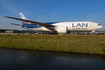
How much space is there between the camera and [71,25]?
30906mm

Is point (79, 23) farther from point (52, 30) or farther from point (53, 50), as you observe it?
point (53, 50)

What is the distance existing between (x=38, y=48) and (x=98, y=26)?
22.1 metres

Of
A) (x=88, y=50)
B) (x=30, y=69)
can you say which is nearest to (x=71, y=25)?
(x=88, y=50)

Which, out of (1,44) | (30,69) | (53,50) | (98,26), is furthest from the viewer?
(98,26)

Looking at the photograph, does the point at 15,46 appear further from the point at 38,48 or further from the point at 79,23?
the point at 79,23

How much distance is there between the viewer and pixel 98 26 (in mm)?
29344

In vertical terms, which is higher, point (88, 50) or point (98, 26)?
point (98, 26)

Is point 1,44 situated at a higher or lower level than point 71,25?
lower

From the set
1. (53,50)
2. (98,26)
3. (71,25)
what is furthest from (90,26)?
(53,50)

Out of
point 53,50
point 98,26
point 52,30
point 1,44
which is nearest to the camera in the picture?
point 53,50

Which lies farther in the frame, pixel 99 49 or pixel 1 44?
pixel 1 44

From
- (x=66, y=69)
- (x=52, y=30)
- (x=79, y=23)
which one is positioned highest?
(x=79, y=23)

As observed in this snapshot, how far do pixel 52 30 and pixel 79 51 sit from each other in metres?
18.6

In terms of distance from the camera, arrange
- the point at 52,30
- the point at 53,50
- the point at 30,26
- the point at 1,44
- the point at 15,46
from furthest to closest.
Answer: the point at 30,26 → the point at 52,30 → the point at 1,44 → the point at 15,46 → the point at 53,50
